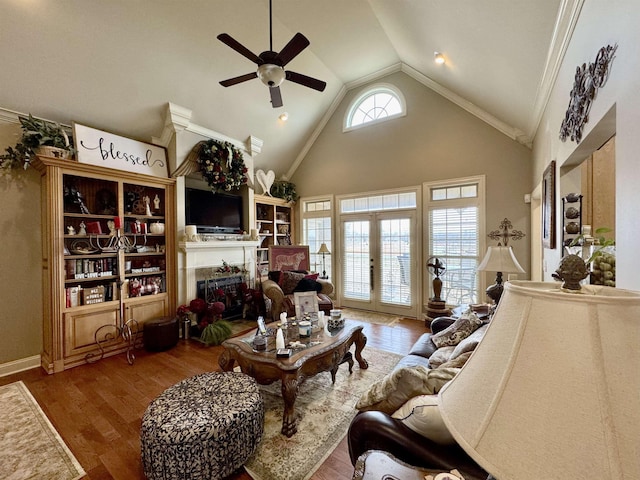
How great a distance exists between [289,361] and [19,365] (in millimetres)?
3415

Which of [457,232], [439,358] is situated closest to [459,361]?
[439,358]

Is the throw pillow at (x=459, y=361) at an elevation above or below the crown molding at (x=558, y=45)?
below

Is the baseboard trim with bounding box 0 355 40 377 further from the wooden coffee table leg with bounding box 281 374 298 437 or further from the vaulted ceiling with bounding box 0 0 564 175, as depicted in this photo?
the wooden coffee table leg with bounding box 281 374 298 437

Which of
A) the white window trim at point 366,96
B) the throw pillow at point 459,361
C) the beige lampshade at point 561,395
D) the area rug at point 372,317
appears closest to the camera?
the beige lampshade at point 561,395

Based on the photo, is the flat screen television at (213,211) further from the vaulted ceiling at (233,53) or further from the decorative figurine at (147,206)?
the vaulted ceiling at (233,53)

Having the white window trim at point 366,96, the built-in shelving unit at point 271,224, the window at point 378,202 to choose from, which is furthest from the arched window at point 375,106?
the built-in shelving unit at point 271,224

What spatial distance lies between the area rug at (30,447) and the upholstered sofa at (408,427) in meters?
1.93

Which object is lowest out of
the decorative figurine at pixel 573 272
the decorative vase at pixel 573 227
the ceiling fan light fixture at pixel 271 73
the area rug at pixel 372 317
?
the area rug at pixel 372 317

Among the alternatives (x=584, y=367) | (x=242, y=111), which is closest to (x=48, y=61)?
(x=242, y=111)

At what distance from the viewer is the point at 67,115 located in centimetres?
341

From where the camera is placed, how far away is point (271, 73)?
261 cm

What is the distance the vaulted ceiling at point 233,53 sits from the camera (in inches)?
102

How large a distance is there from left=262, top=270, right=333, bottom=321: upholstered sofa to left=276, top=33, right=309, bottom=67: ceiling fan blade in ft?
10.2

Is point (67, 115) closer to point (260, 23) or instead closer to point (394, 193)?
point (260, 23)
